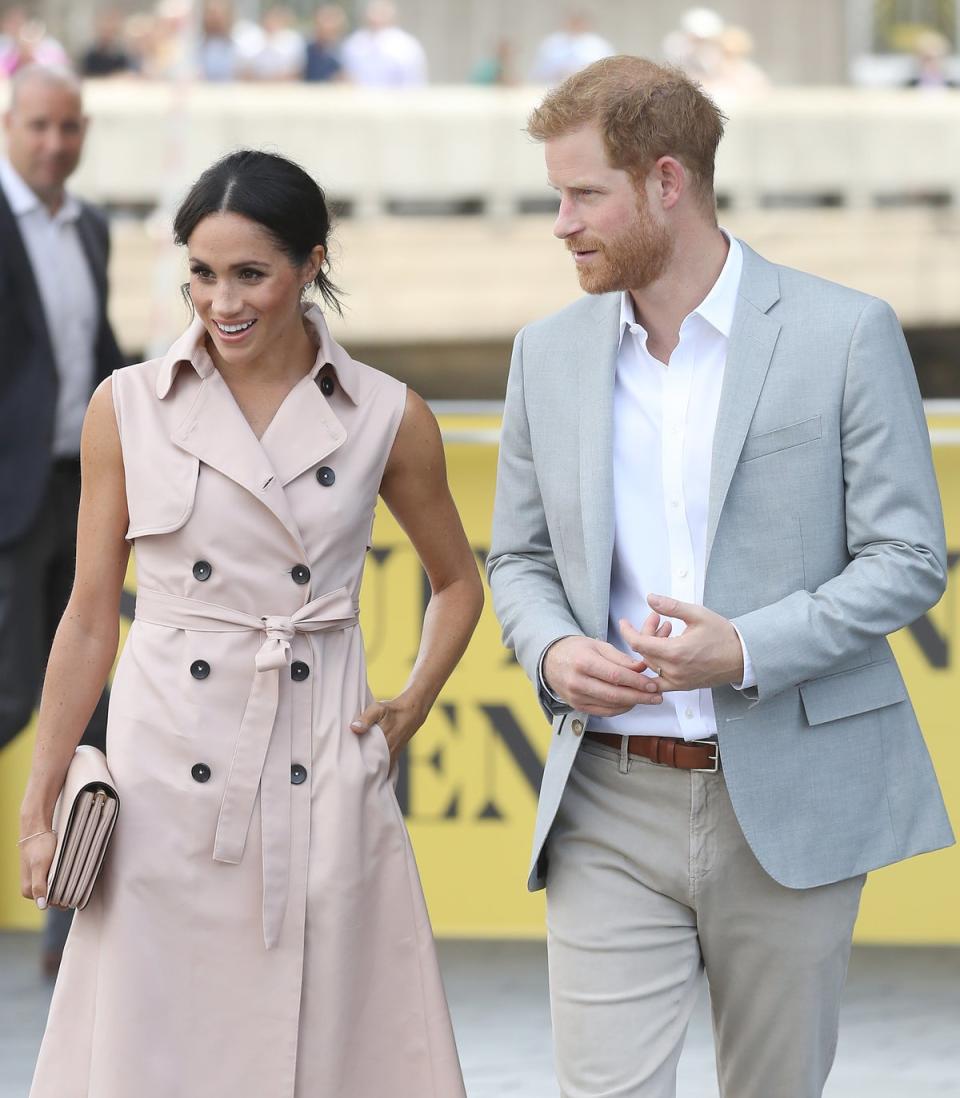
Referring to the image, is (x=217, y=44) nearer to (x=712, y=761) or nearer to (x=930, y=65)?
(x=930, y=65)

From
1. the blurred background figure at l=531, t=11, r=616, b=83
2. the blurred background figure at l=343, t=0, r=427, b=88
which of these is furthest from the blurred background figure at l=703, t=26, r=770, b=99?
the blurred background figure at l=343, t=0, r=427, b=88

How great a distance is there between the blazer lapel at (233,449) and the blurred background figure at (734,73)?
15076 millimetres

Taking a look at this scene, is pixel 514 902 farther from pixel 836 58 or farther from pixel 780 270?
pixel 836 58

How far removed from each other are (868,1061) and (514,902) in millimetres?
1027

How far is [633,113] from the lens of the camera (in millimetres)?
3004

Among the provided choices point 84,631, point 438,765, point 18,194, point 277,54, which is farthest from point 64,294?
point 277,54

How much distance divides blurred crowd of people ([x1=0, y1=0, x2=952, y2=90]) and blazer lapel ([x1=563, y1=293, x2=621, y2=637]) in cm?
1417

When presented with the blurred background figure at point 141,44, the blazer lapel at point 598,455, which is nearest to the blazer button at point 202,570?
the blazer lapel at point 598,455

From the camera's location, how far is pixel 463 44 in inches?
942

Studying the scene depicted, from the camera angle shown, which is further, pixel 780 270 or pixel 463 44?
pixel 463 44

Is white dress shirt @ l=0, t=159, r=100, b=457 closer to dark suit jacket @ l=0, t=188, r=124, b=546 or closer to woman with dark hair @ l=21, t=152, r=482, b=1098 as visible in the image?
dark suit jacket @ l=0, t=188, r=124, b=546

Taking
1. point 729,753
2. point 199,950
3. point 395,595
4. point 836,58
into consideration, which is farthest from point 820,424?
point 836,58

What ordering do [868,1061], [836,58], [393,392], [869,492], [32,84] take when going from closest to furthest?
[869,492], [393,392], [868,1061], [32,84], [836,58]

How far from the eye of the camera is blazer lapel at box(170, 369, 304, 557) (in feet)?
9.98
